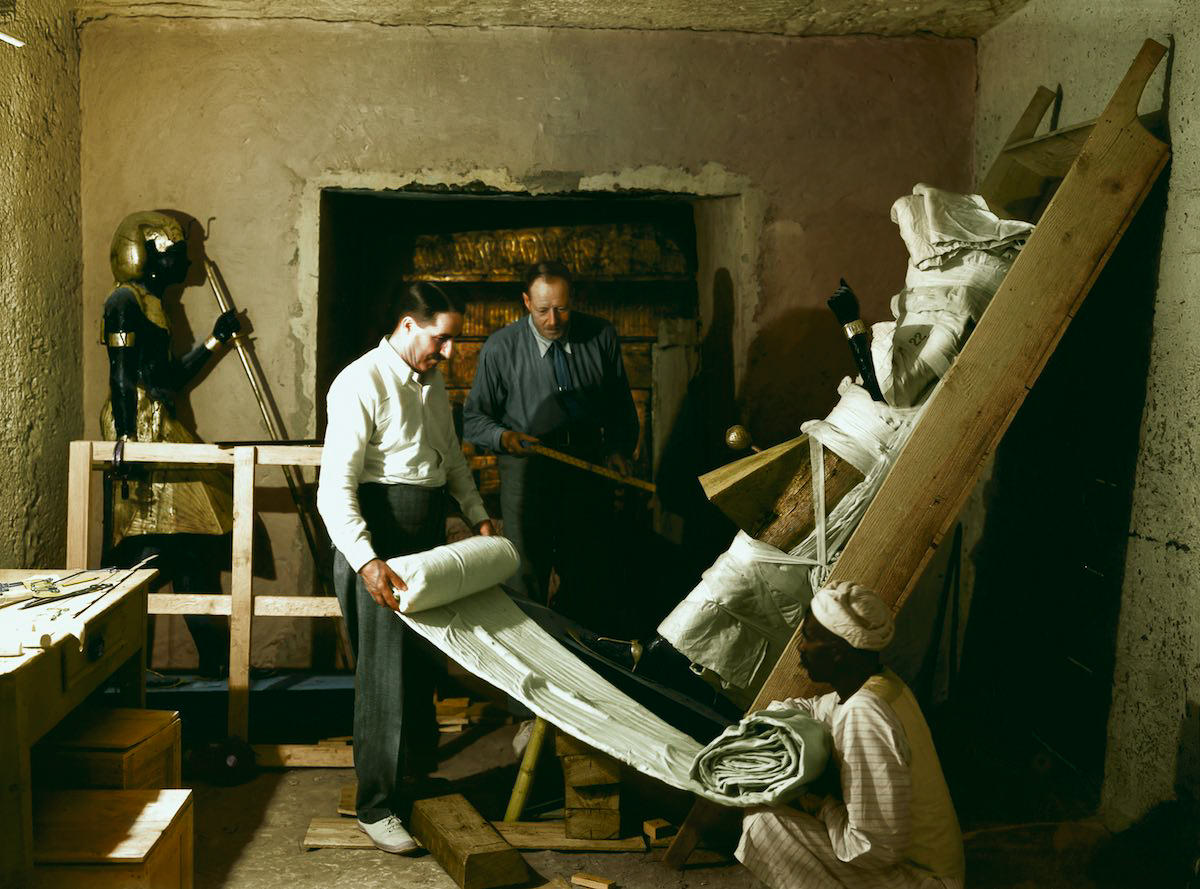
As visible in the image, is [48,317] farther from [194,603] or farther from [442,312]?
[442,312]

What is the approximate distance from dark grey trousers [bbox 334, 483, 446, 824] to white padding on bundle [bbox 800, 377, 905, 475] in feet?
4.48

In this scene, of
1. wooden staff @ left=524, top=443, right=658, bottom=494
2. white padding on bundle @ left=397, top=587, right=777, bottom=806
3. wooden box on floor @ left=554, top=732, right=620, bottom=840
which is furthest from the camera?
wooden staff @ left=524, top=443, right=658, bottom=494

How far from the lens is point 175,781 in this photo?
2957 millimetres

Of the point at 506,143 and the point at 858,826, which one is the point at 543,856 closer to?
the point at 858,826

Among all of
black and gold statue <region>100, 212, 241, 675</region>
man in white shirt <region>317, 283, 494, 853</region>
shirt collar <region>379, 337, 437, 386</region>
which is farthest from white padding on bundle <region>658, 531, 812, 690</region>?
black and gold statue <region>100, 212, 241, 675</region>

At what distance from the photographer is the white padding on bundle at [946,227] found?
3.15 m

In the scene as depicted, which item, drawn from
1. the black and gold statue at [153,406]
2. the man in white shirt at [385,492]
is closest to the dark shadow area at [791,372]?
the man in white shirt at [385,492]

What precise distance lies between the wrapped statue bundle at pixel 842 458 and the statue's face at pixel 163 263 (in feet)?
8.34

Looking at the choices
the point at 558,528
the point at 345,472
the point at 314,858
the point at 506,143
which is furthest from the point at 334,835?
the point at 506,143

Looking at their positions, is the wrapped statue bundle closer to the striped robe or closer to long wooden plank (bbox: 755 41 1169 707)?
long wooden plank (bbox: 755 41 1169 707)

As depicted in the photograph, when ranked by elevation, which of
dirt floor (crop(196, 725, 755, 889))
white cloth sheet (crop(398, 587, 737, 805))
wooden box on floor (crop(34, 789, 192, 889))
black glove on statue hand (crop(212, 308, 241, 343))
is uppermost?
black glove on statue hand (crop(212, 308, 241, 343))

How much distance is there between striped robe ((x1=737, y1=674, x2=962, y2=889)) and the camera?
204 centimetres

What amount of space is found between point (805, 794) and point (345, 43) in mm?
3721

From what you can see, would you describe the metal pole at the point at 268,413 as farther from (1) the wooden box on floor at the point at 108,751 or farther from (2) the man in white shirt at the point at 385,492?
(1) the wooden box on floor at the point at 108,751
